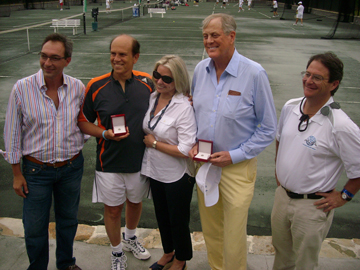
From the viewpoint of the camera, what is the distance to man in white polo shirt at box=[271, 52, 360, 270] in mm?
2416

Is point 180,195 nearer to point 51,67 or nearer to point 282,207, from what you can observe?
point 282,207

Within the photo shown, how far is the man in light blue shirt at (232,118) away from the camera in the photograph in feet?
8.82

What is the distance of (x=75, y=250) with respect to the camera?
11.4 ft

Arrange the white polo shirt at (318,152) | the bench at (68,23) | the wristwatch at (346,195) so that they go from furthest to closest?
the bench at (68,23)
the wristwatch at (346,195)
the white polo shirt at (318,152)

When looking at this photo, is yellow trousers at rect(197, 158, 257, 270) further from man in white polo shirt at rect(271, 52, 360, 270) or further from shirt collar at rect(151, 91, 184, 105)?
shirt collar at rect(151, 91, 184, 105)

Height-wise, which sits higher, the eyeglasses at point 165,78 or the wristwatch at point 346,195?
the eyeglasses at point 165,78

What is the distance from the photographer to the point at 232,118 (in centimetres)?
271

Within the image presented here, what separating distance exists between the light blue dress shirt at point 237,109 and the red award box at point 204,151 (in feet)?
0.39

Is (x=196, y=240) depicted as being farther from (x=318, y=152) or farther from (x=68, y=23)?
(x=68, y=23)

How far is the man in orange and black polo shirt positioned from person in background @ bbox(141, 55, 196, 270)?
0.34 feet

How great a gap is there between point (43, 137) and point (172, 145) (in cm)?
106

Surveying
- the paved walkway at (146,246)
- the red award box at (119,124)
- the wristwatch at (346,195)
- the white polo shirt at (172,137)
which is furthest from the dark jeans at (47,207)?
the wristwatch at (346,195)

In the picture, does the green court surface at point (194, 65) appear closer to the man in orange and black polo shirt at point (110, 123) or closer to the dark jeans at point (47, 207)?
the dark jeans at point (47, 207)

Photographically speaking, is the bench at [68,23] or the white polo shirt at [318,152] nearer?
the white polo shirt at [318,152]
